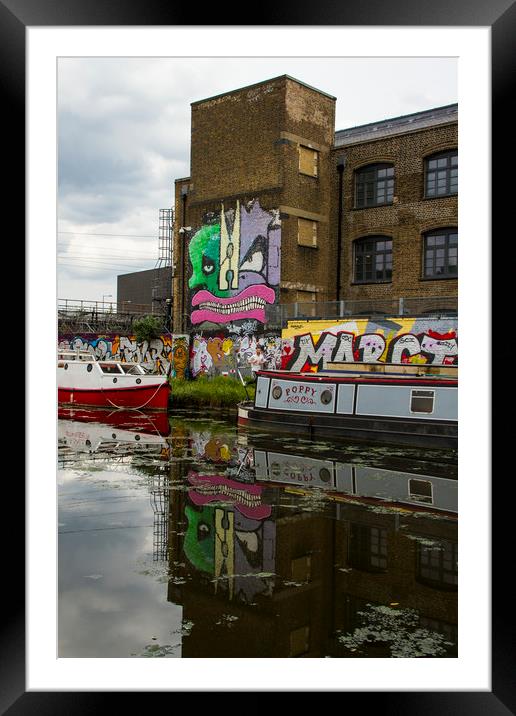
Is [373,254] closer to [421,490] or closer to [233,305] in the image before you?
[233,305]

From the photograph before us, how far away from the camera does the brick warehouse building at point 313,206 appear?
22172 mm

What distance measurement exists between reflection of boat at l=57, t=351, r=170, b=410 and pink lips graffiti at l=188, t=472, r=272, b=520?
11298 millimetres

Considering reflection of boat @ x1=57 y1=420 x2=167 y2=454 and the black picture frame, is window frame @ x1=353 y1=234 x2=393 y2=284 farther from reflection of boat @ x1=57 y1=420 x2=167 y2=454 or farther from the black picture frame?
the black picture frame

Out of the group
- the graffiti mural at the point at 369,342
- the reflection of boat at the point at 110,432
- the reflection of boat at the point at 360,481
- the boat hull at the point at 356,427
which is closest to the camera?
the reflection of boat at the point at 360,481

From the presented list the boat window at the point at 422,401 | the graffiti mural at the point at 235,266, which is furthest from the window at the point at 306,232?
the boat window at the point at 422,401

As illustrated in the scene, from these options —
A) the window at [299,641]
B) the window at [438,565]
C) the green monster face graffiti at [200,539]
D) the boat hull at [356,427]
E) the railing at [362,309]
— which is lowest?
Answer: the window at [438,565]

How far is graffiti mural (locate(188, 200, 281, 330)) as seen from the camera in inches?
939

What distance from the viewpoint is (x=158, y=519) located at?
7707 mm

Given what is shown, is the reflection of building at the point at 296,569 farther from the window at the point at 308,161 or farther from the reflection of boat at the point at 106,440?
the window at the point at 308,161

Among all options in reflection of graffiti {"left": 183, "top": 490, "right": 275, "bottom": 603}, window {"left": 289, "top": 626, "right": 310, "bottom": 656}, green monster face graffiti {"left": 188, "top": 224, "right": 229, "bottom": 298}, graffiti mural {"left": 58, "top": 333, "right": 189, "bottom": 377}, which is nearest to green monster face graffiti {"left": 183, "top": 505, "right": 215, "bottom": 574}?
reflection of graffiti {"left": 183, "top": 490, "right": 275, "bottom": 603}

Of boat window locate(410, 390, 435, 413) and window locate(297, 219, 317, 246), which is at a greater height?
window locate(297, 219, 317, 246)

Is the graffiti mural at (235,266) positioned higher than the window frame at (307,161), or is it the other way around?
the window frame at (307,161)

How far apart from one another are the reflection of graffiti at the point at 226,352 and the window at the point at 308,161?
6622 millimetres
